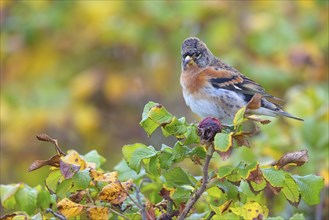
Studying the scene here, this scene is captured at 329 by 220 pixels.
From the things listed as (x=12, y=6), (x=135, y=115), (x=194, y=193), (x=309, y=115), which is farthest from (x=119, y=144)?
(x=194, y=193)

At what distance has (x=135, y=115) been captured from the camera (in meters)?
9.91

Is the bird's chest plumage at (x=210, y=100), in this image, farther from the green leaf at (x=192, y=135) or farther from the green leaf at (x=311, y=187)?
the green leaf at (x=192, y=135)

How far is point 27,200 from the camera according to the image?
11.3 ft

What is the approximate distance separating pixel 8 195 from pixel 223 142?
1025mm

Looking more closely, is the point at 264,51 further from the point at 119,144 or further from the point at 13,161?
the point at 13,161

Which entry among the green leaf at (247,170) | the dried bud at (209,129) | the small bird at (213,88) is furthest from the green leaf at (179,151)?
the small bird at (213,88)

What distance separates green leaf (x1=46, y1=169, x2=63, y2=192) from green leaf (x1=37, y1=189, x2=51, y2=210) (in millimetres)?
166

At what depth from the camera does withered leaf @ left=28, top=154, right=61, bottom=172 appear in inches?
123

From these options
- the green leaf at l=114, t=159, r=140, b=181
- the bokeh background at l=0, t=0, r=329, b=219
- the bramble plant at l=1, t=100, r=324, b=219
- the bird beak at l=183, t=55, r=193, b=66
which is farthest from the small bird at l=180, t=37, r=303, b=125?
→ the bokeh background at l=0, t=0, r=329, b=219

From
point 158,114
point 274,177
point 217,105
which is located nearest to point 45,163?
point 158,114

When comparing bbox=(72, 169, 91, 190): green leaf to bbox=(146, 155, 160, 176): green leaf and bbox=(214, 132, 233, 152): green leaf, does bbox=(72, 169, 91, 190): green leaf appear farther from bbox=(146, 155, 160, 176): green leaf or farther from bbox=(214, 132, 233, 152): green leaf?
bbox=(214, 132, 233, 152): green leaf

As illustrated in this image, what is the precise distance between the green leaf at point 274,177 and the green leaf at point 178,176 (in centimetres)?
35

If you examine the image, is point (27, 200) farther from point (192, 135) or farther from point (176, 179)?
point (192, 135)

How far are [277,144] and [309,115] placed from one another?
1.42 ft
